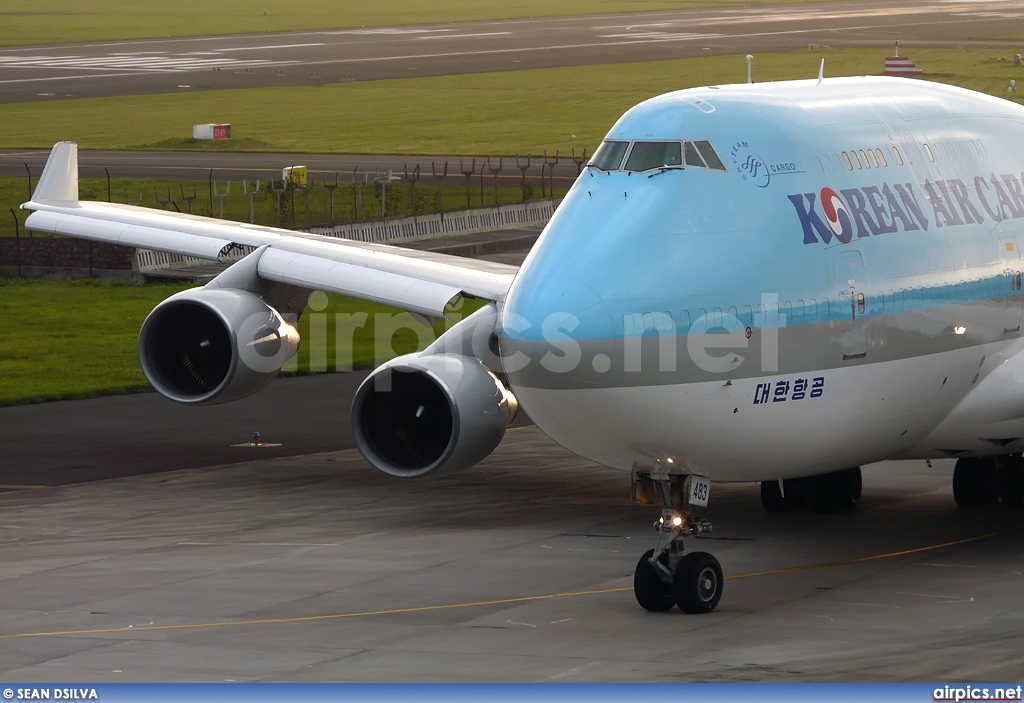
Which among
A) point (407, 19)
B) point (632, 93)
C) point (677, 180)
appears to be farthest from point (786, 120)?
point (407, 19)

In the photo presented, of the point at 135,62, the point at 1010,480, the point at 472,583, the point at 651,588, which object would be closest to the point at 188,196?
the point at 1010,480

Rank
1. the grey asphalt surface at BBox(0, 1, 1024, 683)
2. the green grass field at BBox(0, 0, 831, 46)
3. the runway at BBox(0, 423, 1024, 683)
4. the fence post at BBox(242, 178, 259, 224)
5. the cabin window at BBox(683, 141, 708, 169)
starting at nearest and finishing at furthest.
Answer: the runway at BBox(0, 423, 1024, 683) → the grey asphalt surface at BBox(0, 1, 1024, 683) → the cabin window at BBox(683, 141, 708, 169) → the fence post at BBox(242, 178, 259, 224) → the green grass field at BBox(0, 0, 831, 46)

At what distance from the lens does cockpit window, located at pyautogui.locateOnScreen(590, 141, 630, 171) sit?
20531 millimetres

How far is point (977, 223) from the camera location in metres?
23.0

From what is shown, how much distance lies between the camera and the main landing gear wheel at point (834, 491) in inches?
1026

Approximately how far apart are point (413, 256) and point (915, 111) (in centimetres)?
1003

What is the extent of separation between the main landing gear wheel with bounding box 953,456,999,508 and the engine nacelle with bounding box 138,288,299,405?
1066cm

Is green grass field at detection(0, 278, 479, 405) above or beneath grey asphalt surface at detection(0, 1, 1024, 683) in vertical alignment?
above

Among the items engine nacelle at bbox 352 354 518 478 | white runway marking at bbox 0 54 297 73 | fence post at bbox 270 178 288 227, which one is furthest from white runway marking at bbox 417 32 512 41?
engine nacelle at bbox 352 354 518 478

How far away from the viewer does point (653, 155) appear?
67.1 feet

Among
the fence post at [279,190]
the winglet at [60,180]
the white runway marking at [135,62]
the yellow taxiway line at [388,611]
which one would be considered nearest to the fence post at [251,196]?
the fence post at [279,190]

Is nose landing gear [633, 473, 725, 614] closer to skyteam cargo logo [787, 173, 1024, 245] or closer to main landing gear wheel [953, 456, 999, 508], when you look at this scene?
skyteam cargo logo [787, 173, 1024, 245]

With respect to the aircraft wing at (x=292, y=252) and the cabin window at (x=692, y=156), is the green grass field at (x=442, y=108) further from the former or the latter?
the cabin window at (x=692, y=156)

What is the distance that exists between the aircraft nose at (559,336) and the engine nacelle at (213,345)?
10492 millimetres
